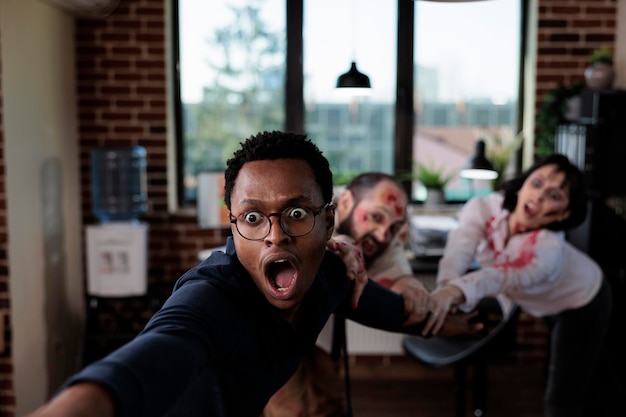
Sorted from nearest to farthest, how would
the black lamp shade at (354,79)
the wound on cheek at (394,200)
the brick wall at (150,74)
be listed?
the wound on cheek at (394,200) < the black lamp shade at (354,79) < the brick wall at (150,74)

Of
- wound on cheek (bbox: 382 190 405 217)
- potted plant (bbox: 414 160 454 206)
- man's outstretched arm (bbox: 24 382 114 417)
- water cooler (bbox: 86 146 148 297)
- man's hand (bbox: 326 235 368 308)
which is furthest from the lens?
potted plant (bbox: 414 160 454 206)

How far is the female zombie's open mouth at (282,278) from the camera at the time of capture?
1.27 meters

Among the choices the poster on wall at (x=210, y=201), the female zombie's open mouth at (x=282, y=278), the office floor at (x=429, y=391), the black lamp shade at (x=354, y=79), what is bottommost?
the office floor at (x=429, y=391)

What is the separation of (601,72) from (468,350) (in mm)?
2281

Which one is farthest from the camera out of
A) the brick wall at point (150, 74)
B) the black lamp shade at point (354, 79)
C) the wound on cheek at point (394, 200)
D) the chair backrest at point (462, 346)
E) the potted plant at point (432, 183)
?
the potted plant at point (432, 183)

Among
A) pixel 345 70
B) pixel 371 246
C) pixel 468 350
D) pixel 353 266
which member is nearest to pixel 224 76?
pixel 345 70

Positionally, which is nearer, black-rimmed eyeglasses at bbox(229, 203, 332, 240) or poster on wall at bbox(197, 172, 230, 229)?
black-rimmed eyeglasses at bbox(229, 203, 332, 240)

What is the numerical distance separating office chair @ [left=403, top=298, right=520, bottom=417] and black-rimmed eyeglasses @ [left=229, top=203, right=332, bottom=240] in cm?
169

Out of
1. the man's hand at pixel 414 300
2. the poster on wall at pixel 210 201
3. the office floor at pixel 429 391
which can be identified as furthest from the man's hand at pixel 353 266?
the poster on wall at pixel 210 201

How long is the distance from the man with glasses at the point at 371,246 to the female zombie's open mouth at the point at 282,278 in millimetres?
639

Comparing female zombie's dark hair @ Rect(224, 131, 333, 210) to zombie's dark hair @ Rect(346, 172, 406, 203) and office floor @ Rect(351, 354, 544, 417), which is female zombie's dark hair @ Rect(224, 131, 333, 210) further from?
office floor @ Rect(351, 354, 544, 417)

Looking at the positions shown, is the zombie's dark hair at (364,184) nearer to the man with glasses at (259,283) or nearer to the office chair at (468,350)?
the man with glasses at (259,283)

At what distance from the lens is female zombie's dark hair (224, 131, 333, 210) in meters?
1.27

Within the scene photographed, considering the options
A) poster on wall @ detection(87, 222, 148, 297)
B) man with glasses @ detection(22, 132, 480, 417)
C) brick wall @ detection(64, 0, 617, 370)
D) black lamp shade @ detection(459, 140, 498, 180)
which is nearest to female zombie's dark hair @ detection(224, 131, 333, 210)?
man with glasses @ detection(22, 132, 480, 417)
